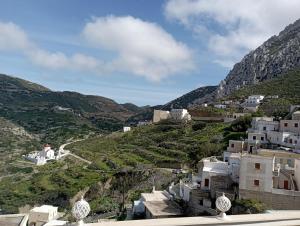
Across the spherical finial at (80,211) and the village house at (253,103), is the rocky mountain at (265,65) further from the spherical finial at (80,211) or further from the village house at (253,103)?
the spherical finial at (80,211)

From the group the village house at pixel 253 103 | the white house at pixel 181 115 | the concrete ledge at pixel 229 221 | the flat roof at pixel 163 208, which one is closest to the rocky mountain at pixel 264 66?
the village house at pixel 253 103

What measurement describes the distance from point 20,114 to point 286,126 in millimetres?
126100

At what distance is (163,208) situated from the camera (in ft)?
76.9

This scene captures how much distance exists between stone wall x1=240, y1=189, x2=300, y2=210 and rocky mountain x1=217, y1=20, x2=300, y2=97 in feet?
262

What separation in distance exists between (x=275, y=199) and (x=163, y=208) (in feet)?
21.6

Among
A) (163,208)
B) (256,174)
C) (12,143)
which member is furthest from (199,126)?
(12,143)

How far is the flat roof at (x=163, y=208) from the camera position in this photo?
22047mm

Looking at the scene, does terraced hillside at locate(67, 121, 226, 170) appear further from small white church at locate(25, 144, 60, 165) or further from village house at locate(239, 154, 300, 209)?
village house at locate(239, 154, 300, 209)

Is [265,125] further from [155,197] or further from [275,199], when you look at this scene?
[275,199]

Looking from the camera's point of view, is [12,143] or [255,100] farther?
[12,143]

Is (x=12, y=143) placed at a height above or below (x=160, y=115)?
below

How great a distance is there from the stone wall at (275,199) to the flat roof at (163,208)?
13.6ft

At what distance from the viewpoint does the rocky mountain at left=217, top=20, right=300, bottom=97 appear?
102688 mm

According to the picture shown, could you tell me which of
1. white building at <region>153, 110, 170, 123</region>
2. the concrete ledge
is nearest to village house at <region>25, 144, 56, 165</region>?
white building at <region>153, 110, 170, 123</region>
